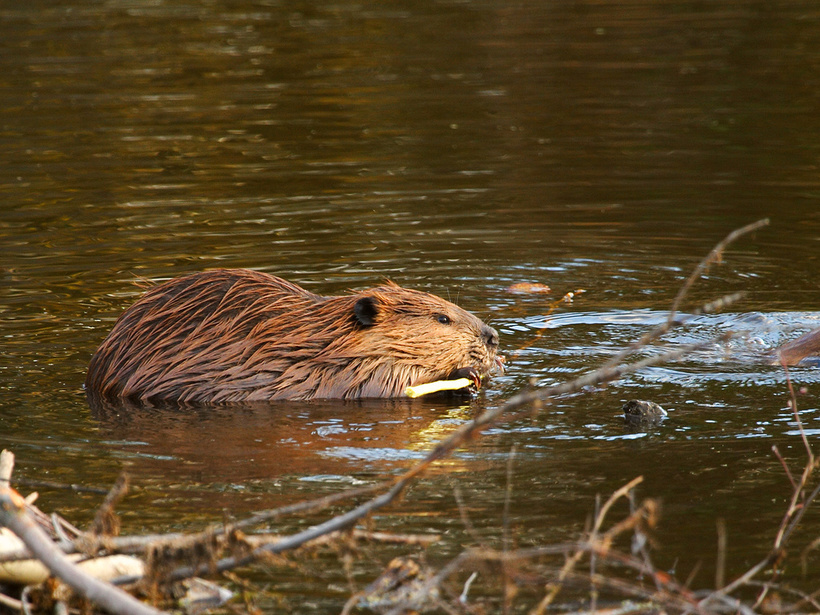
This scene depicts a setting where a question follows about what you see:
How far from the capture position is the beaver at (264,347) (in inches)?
186

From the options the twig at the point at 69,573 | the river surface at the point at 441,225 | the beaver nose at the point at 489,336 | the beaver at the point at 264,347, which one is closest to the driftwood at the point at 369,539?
the twig at the point at 69,573

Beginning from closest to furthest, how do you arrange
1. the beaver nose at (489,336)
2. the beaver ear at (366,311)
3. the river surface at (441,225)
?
the river surface at (441,225) < the beaver ear at (366,311) < the beaver nose at (489,336)

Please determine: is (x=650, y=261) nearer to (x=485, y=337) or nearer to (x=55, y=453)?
(x=485, y=337)

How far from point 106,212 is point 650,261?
3.79 meters

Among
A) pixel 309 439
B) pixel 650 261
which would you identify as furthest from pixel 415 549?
pixel 650 261

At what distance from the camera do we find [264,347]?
472cm

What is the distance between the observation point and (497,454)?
3.96 metres

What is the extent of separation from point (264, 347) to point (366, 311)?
435mm

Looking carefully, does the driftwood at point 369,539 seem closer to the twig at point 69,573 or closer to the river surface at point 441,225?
the twig at point 69,573

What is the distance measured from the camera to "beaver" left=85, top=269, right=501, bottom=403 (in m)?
4.73

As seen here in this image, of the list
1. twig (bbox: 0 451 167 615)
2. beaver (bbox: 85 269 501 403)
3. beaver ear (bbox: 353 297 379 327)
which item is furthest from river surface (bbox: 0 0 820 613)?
twig (bbox: 0 451 167 615)

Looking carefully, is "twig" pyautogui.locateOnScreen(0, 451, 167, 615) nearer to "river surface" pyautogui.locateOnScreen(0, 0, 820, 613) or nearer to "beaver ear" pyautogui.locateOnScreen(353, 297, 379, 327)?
"river surface" pyautogui.locateOnScreen(0, 0, 820, 613)

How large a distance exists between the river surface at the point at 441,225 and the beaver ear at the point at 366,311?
0.36 meters

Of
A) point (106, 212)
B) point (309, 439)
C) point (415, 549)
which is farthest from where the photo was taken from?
point (106, 212)
